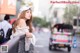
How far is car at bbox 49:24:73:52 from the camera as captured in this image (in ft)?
29.8

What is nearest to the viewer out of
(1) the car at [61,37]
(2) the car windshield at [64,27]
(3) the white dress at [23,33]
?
(3) the white dress at [23,33]

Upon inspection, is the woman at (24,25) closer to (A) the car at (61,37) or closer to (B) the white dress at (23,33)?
(B) the white dress at (23,33)

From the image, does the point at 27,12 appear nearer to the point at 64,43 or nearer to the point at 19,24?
the point at 19,24

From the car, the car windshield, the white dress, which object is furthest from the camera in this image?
the car

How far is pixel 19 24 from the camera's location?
10.6 feet

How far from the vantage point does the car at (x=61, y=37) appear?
9.08 meters

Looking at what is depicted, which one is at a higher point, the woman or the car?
the woman

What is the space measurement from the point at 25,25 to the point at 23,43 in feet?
0.61

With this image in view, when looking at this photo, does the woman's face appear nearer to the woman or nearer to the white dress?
the woman

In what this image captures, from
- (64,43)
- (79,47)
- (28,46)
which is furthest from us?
(64,43)

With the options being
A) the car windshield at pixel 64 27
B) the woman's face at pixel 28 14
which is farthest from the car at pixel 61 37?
the woman's face at pixel 28 14

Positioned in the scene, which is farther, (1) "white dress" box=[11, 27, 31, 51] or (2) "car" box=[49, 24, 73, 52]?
(2) "car" box=[49, 24, 73, 52]

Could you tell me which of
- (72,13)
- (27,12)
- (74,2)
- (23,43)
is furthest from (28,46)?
(72,13)

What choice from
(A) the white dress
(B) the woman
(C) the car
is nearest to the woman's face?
(B) the woman
